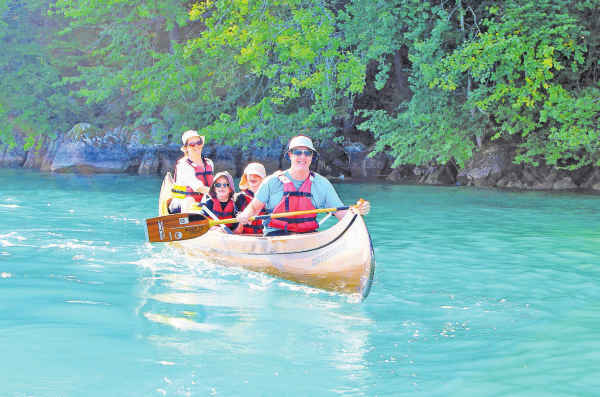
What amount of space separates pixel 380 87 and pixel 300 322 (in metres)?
12.4

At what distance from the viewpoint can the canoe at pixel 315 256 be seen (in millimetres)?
5270

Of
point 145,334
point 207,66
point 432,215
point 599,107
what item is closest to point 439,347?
point 145,334

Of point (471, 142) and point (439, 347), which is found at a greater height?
A: point (471, 142)

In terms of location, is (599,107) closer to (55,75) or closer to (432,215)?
(432,215)

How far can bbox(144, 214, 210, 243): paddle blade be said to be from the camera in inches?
268

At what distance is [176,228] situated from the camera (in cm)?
683

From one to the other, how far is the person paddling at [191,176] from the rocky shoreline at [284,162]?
1121 cm

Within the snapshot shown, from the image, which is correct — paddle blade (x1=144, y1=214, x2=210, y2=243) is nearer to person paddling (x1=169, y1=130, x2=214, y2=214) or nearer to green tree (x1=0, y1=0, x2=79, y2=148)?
person paddling (x1=169, y1=130, x2=214, y2=214)

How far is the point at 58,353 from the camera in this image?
3.78 metres

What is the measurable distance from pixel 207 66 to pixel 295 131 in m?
3.78

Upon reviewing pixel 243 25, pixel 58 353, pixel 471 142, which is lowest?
pixel 58 353

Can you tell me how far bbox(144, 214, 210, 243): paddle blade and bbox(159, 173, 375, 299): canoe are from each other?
0.67 ft

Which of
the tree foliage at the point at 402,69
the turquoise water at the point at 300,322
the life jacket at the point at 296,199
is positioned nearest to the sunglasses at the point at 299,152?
the life jacket at the point at 296,199

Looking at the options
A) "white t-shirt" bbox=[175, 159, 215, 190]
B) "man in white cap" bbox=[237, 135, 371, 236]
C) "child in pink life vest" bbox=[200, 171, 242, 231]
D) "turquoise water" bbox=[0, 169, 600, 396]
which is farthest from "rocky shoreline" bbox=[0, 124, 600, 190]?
"man in white cap" bbox=[237, 135, 371, 236]
